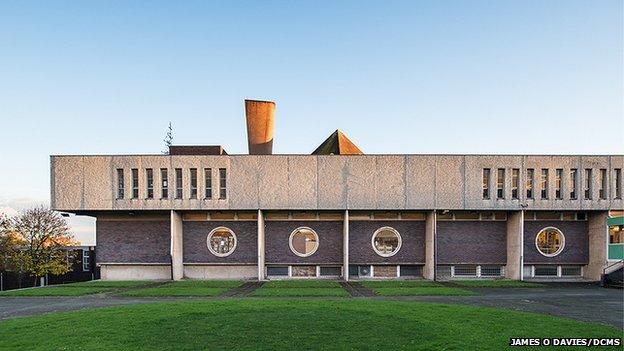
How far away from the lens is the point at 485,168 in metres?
32.8

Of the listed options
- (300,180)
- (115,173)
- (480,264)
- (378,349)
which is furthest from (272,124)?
(378,349)

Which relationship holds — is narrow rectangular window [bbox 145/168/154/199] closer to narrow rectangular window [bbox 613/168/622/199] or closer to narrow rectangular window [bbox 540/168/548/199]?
narrow rectangular window [bbox 540/168/548/199]

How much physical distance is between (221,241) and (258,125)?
1166 cm

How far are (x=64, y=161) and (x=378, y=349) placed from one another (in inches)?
1204

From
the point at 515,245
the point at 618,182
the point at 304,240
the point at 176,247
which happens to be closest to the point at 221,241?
the point at 176,247

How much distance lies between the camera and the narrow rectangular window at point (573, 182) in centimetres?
3291

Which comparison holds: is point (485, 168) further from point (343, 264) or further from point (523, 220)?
point (343, 264)

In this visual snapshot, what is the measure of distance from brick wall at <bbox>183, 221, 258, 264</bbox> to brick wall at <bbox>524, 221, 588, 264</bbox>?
22.1 metres

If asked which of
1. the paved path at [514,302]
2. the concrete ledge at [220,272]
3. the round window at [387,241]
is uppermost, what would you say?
the round window at [387,241]

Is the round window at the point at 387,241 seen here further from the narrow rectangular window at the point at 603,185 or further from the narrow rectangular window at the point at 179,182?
the narrow rectangular window at the point at 603,185

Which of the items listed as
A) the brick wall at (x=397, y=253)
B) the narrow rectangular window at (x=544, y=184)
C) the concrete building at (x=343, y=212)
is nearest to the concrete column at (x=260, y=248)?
the concrete building at (x=343, y=212)

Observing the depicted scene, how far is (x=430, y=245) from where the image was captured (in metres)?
33.2

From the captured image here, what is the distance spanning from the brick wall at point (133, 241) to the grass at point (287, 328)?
1676 centimetres

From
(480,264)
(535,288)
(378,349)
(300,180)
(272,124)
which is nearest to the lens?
(378,349)
